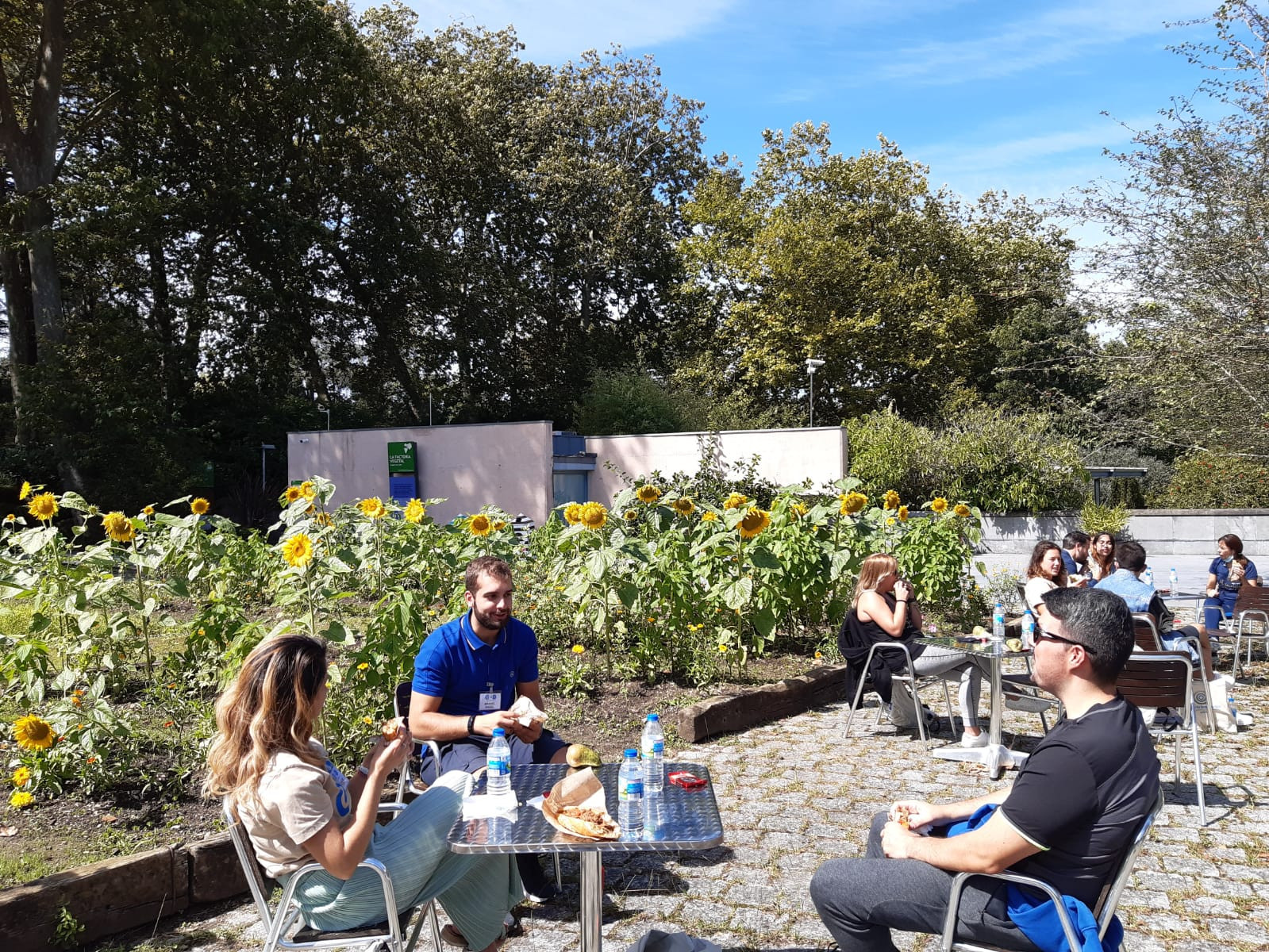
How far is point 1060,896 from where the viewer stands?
7.98ft

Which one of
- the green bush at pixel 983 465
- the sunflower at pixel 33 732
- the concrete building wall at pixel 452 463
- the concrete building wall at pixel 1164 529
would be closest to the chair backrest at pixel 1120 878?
the sunflower at pixel 33 732

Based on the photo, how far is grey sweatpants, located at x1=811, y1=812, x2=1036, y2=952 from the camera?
102 inches

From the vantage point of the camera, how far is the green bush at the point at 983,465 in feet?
54.9

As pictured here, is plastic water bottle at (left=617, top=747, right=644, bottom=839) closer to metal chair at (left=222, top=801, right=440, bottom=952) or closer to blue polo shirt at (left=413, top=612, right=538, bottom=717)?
metal chair at (left=222, top=801, right=440, bottom=952)

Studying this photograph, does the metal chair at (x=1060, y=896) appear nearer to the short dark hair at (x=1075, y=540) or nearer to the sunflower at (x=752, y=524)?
the sunflower at (x=752, y=524)

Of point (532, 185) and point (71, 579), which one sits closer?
point (71, 579)

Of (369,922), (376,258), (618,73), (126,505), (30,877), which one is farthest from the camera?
(618,73)

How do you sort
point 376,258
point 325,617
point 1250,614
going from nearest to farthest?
point 325,617 < point 1250,614 < point 376,258

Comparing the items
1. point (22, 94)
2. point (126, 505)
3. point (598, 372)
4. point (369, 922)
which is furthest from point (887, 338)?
point (369, 922)

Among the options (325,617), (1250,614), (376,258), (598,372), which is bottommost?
(1250,614)

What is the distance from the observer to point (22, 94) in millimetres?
21938

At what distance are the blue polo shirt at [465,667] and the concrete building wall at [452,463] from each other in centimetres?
1879

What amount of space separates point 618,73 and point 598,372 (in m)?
11.5

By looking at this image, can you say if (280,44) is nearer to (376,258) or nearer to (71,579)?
(376,258)
